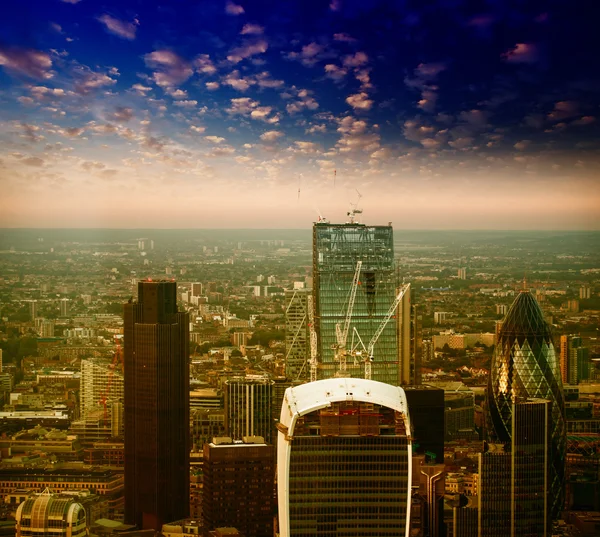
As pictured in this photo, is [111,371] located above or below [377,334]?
below

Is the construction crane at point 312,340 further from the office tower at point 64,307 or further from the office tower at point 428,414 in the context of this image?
the office tower at point 64,307

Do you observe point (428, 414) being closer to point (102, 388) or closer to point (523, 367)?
point (523, 367)

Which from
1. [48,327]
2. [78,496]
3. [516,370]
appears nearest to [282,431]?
[78,496]

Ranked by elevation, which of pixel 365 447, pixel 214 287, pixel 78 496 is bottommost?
pixel 78 496

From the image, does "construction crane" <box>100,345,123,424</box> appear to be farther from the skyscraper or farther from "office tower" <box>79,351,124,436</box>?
the skyscraper

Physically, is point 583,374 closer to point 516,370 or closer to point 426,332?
point 516,370

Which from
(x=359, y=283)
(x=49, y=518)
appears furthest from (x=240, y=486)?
(x=359, y=283)

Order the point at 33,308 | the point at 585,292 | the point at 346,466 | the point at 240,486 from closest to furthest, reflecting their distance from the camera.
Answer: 1. the point at 346,466
2. the point at 240,486
3. the point at 585,292
4. the point at 33,308
